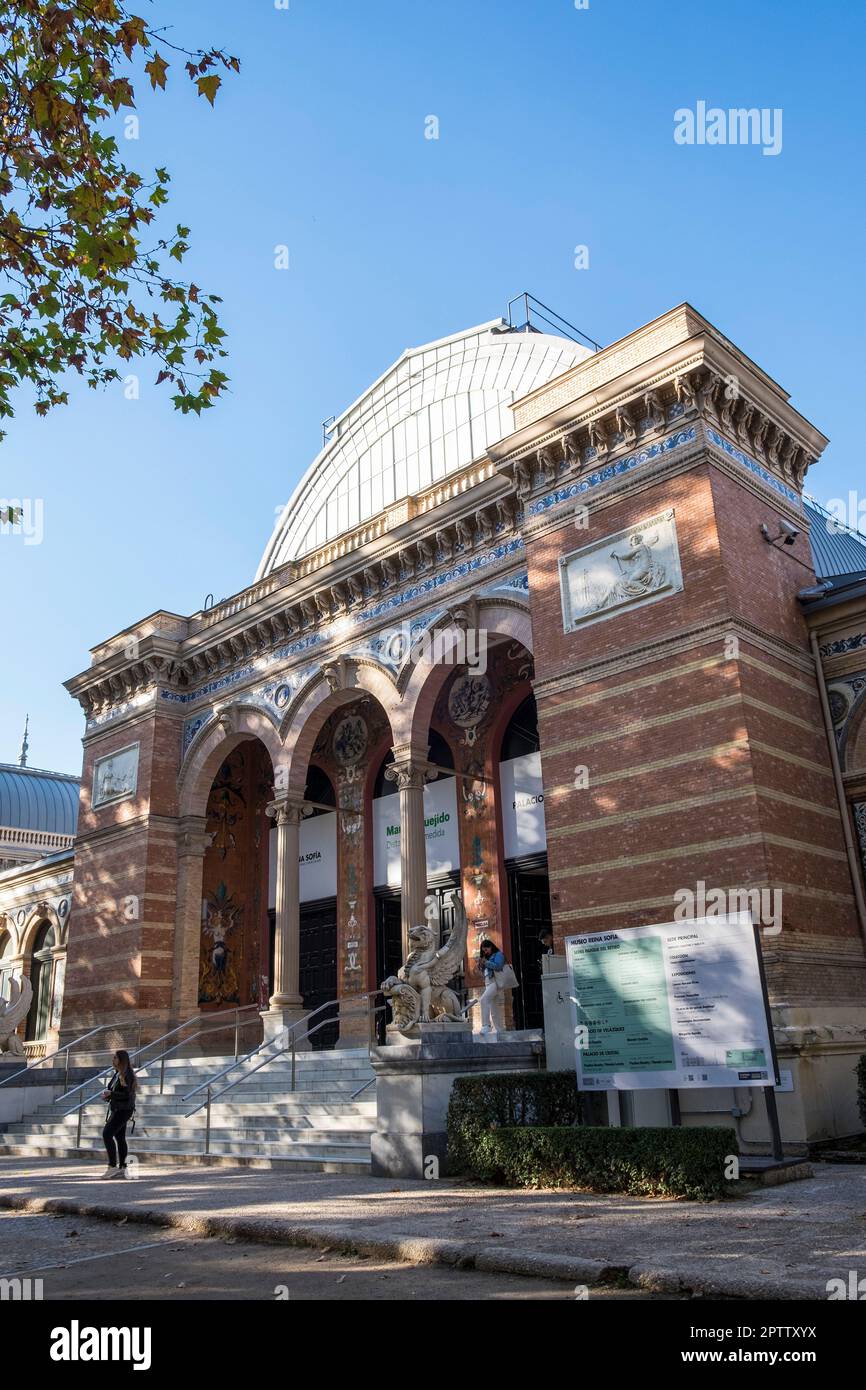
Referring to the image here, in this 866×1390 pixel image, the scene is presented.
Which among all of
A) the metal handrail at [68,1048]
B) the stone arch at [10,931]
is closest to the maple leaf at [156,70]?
the metal handrail at [68,1048]

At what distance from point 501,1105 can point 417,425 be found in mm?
20757

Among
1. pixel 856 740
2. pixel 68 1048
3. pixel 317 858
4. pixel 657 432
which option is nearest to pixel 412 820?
pixel 317 858

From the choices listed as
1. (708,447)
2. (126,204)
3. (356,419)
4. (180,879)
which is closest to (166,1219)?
(126,204)

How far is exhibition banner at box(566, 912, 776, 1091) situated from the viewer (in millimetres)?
9766

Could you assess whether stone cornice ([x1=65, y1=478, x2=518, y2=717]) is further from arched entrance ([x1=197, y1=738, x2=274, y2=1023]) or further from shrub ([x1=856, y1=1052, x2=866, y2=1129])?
shrub ([x1=856, y1=1052, x2=866, y2=1129])

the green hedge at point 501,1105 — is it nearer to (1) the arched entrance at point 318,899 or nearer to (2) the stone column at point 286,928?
(2) the stone column at point 286,928

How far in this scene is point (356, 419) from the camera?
3120cm

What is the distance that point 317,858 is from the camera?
79.3 feet

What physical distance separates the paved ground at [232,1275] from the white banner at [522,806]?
12.7 meters

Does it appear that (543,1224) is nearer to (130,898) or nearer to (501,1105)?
(501,1105)

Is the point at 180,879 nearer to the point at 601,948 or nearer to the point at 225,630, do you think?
the point at 225,630
